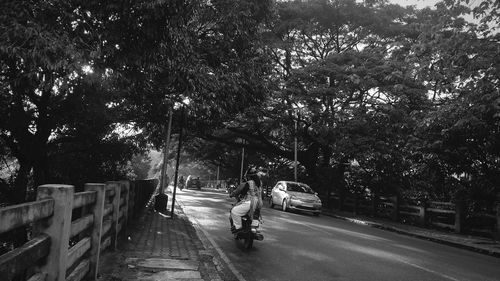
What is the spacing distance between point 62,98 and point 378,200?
17.6m

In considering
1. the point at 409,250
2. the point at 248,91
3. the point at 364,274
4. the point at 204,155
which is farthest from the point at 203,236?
the point at 204,155

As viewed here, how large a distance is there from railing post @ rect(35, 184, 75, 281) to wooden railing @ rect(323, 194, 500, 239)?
52.1 ft

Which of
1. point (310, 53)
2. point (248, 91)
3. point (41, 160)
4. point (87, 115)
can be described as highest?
point (310, 53)

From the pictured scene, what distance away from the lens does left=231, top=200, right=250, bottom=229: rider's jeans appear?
971 cm

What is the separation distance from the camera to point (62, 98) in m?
16.3

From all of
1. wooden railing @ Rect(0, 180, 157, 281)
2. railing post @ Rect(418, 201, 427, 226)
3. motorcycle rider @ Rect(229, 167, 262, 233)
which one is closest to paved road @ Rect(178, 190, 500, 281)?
motorcycle rider @ Rect(229, 167, 262, 233)

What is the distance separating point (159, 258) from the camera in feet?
24.5

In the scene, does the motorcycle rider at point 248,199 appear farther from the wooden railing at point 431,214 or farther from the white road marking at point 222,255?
the wooden railing at point 431,214

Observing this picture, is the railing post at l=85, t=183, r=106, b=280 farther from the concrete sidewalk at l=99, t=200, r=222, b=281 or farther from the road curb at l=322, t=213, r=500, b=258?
the road curb at l=322, t=213, r=500, b=258

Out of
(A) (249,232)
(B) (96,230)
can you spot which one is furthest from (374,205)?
(B) (96,230)

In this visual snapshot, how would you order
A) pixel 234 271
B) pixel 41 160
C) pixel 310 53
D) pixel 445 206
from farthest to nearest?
pixel 310 53 < pixel 445 206 < pixel 41 160 < pixel 234 271

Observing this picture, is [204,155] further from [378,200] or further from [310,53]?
[378,200]

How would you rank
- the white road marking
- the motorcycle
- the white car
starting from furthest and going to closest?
the white car
the motorcycle
the white road marking

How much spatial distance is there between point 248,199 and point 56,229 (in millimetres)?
6443
